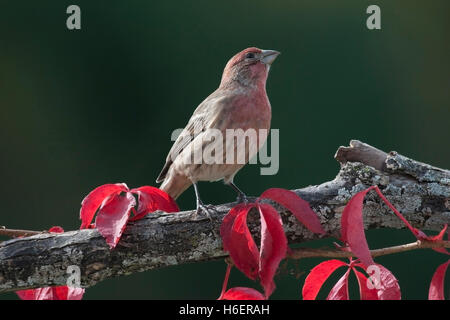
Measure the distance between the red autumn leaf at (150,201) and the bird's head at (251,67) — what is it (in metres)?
1.21

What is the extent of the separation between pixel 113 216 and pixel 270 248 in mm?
550

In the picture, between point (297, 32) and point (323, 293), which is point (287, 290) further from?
point (297, 32)

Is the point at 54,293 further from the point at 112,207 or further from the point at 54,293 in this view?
the point at 112,207

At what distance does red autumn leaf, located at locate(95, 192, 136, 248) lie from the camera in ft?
6.95

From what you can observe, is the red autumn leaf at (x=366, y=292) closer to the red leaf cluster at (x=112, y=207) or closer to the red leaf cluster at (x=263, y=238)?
the red leaf cluster at (x=263, y=238)

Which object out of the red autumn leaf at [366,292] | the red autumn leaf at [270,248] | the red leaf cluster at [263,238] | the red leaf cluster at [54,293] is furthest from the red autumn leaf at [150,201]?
the red autumn leaf at [366,292]

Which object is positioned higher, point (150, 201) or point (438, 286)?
point (150, 201)

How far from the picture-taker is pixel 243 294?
180cm

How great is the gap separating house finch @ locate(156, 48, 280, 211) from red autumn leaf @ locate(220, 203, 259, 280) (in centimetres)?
101

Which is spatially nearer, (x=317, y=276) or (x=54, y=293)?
(x=317, y=276)

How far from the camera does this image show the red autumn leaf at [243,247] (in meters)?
1.97

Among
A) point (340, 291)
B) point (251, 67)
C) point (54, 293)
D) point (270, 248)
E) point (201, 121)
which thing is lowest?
point (54, 293)

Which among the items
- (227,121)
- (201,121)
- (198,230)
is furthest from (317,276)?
(201,121)
